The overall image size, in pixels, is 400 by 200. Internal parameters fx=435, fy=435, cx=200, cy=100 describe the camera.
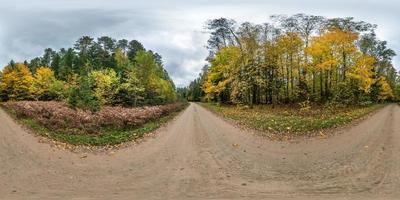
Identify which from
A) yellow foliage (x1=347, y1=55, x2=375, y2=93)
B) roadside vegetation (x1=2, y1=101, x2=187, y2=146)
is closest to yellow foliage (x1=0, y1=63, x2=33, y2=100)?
roadside vegetation (x1=2, y1=101, x2=187, y2=146)

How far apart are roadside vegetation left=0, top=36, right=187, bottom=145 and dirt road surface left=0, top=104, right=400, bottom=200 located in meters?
3.68

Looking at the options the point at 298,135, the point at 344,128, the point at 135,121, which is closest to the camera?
the point at 298,135

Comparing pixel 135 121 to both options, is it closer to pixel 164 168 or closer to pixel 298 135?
pixel 298 135

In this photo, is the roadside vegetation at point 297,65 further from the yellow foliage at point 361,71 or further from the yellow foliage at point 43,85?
the yellow foliage at point 43,85

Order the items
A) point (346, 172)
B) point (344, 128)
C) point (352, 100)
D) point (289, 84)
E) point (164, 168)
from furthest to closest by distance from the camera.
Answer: point (289, 84) → point (352, 100) → point (344, 128) → point (164, 168) → point (346, 172)

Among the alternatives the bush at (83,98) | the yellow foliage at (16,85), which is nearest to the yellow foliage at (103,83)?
the bush at (83,98)

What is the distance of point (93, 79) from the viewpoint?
49.6 meters

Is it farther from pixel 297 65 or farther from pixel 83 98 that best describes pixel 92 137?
pixel 297 65

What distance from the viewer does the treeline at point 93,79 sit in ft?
143

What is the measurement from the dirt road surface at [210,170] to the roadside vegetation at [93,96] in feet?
12.1

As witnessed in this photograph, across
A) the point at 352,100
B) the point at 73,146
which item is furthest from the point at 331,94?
the point at 73,146

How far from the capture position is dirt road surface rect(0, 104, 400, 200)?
8.85 meters

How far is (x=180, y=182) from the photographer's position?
32.4 feet

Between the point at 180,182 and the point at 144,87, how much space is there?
1818 inches
